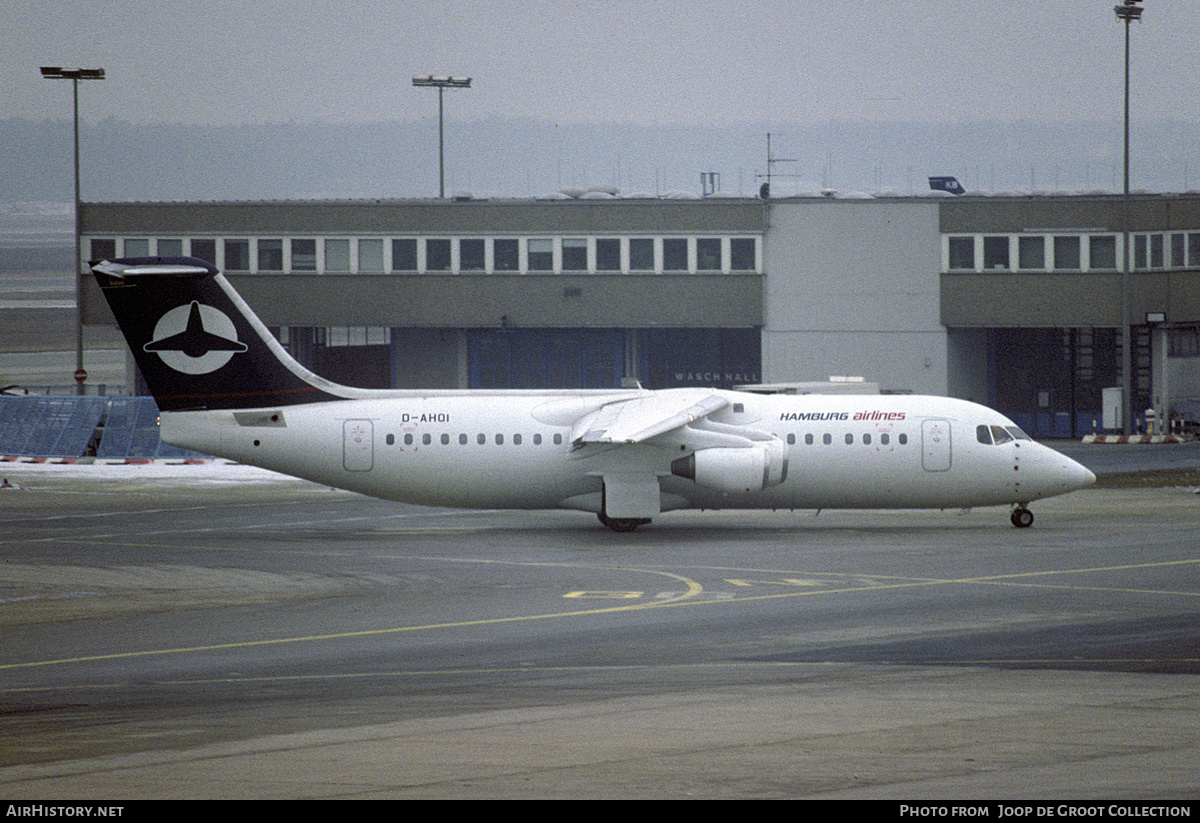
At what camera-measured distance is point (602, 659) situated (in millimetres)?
20844

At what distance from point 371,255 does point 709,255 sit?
15524mm

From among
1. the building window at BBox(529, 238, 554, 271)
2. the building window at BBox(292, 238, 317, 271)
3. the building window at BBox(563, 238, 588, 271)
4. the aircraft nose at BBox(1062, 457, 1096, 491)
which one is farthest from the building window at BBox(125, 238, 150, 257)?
the aircraft nose at BBox(1062, 457, 1096, 491)

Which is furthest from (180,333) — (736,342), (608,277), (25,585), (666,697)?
(736,342)

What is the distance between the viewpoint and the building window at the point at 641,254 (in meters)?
69.4

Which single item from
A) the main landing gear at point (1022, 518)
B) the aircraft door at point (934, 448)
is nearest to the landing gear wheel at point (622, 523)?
the aircraft door at point (934, 448)

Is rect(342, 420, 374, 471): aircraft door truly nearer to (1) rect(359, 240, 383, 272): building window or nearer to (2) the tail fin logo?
(2) the tail fin logo

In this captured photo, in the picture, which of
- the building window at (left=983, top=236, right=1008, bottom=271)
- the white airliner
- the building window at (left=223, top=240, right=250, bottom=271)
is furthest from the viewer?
the building window at (left=223, top=240, right=250, bottom=271)

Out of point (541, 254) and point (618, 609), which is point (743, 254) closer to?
point (541, 254)

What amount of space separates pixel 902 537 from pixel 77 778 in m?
26.4

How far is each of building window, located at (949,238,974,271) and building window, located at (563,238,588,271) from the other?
1624cm

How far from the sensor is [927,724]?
15695mm

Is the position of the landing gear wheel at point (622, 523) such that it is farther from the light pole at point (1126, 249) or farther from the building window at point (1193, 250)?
the building window at point (1193, 250)

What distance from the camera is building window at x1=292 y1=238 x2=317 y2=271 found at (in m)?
71.2

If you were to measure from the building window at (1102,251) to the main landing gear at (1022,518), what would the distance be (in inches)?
1221
